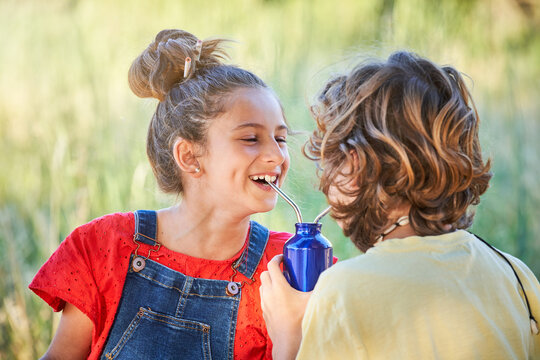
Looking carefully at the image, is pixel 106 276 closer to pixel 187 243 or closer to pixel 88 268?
pixel 88 268

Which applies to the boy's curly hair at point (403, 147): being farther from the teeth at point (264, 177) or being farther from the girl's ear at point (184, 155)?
the girl's ear at point (184, 155)

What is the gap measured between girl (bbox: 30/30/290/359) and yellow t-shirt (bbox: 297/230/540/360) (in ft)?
1.85

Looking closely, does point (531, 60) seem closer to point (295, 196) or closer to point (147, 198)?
point (295, 196)

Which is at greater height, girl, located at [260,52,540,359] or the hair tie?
the hair tie

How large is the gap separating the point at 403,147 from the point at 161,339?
75cm

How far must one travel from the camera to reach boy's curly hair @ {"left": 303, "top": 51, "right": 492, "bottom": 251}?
3.24ft

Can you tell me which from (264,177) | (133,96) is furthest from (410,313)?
(133,96)

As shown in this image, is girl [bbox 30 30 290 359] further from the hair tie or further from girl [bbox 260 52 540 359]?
girl [bbox 260 52 540 359]

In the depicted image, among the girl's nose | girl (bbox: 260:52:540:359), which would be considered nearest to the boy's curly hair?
girl (bbox: 260:52:540:359)

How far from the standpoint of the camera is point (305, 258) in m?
1.08

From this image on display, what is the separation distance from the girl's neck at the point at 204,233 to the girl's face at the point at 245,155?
0.05m

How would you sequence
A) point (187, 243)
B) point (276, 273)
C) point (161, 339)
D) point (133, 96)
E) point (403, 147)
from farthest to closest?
point (133, 96) → point (187, 243) → point (161, 339) → point (276, 273) → point (403, 147)

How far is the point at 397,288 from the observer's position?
0.87 m

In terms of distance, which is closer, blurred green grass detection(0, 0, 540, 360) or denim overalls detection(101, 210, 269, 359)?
denim overalls detection(101, 210, 269, 359)
